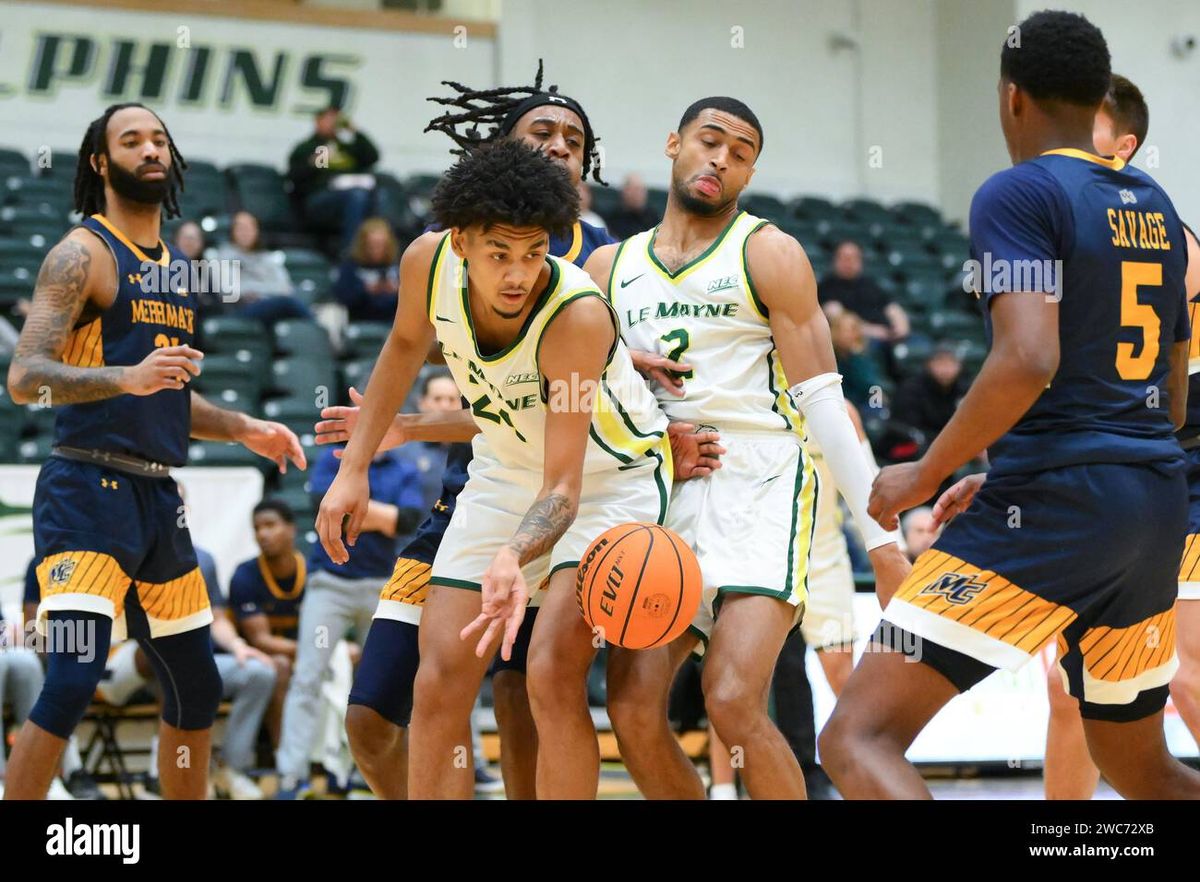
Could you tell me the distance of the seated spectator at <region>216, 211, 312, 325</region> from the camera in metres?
11.9

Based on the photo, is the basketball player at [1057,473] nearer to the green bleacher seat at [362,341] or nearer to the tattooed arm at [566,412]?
the tattooed arm at [566,412]

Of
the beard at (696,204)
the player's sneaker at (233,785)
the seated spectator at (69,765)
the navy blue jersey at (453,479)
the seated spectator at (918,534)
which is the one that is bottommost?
the player's sneaker at (233,785)

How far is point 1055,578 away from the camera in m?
3.51

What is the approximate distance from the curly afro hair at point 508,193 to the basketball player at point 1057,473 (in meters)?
1.14

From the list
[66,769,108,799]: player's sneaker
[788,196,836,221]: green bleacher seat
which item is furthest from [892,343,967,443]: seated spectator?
[66,769,108,799]: player's sneaker

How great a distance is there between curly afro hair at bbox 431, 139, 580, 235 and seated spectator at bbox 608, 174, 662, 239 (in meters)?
9.10

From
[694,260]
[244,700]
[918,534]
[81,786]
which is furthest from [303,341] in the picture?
[694,260]

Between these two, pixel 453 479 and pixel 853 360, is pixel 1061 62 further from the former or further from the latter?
pixel 853 360

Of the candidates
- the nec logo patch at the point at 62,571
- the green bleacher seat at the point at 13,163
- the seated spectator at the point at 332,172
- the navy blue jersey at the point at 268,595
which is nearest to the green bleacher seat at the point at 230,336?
the seated spectator at the point at 332,172

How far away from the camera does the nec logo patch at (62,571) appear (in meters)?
4.87

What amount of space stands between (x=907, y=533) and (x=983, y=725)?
69.5 inches

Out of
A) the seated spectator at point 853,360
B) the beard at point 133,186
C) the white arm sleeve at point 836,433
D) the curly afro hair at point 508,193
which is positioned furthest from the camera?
the seated spectator at point 853,360
